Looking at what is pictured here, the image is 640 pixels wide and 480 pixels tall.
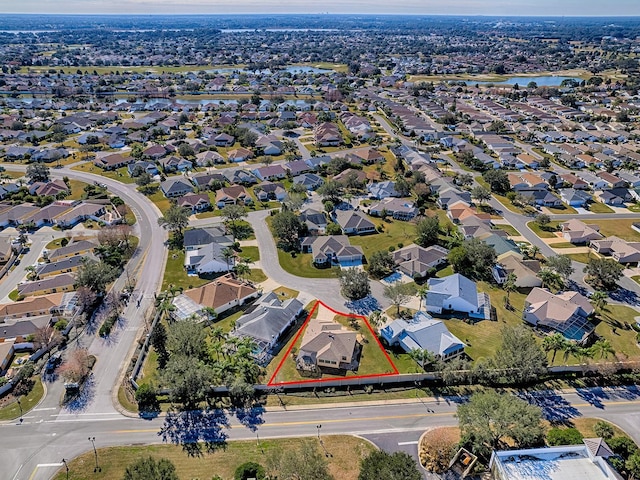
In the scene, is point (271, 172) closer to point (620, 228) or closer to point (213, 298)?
point (213, 298)

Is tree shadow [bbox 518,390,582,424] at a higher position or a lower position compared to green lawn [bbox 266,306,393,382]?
higher

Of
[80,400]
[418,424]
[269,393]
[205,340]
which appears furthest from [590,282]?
[80,400]

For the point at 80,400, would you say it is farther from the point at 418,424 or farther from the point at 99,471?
the point at 418,424

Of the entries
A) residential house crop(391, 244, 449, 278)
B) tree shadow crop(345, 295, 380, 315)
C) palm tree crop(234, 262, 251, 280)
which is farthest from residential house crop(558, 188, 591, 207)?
palm tree crop(234, 262, 251, 280)

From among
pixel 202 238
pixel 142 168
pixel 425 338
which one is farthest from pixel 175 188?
pixel 425 338

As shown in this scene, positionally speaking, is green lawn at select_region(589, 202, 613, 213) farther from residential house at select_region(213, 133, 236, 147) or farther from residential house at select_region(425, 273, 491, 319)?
residential house at select_region(213, 133, 236, 147)

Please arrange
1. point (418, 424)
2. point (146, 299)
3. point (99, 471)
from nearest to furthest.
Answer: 1. point (99, 471)
2. point (418, 424)
3. point (146, 299)
